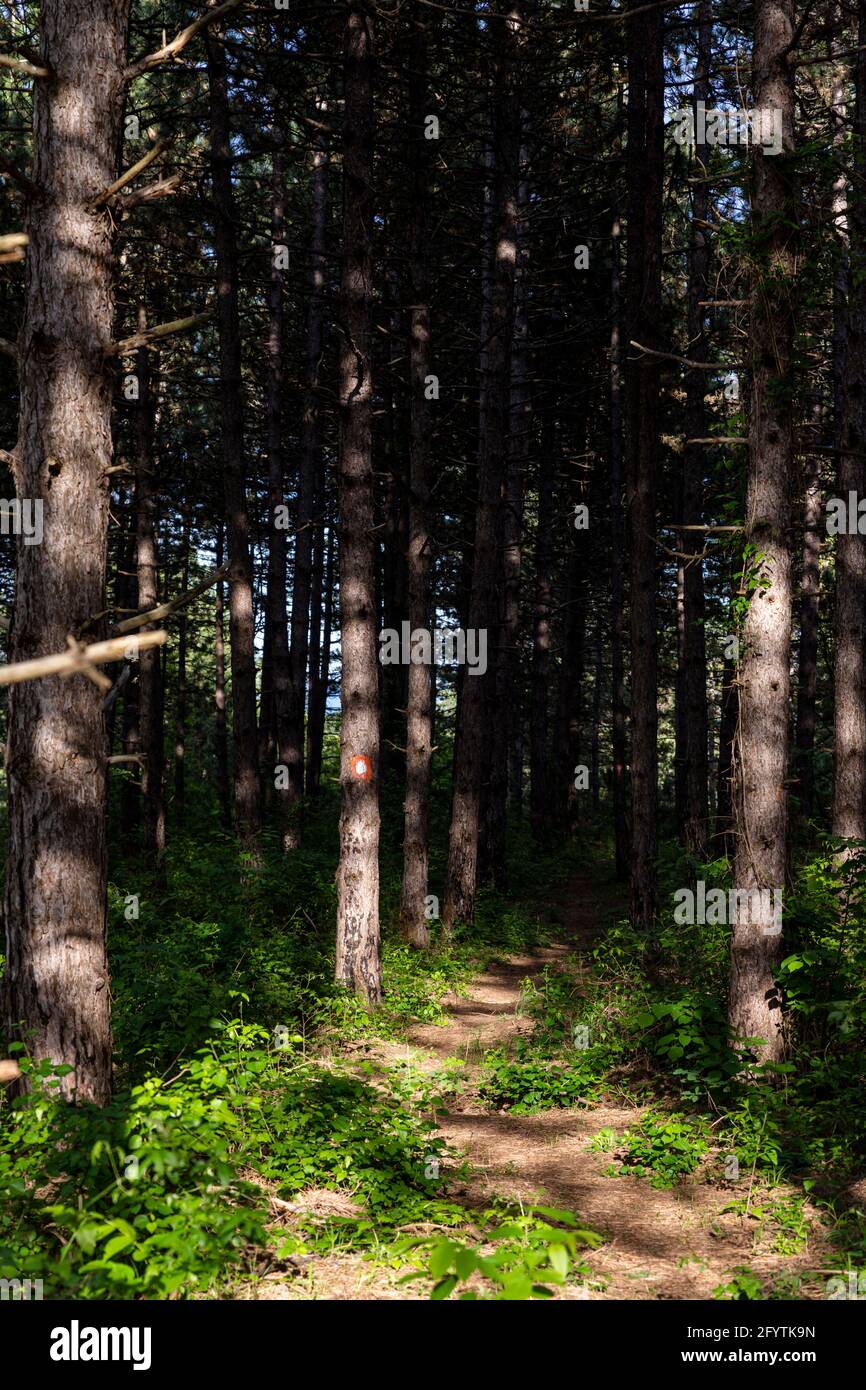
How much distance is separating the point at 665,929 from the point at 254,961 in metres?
4.31

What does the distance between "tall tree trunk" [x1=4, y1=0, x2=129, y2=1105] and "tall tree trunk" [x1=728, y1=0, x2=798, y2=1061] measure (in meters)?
4.66

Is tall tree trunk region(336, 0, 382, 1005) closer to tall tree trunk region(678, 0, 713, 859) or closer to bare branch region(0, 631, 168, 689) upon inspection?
tall tree trunk region(678, 0, 713, 859)

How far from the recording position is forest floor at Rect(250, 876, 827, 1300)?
4762 mm

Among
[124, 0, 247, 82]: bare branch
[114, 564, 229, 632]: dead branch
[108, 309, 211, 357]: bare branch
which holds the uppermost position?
[124, 0, 247, 82]: bare branch

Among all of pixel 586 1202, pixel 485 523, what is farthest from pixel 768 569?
A: pixel 485 523

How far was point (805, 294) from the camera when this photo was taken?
7.77 meters

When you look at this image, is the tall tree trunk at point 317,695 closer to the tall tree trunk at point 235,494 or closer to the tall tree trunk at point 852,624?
the tall tree trunk at point 235,494

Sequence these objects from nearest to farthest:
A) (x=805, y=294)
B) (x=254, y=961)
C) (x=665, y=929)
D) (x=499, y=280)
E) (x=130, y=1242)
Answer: (x=130, y=1242)
(x=805, y=294)
(x=254, y=961)
(x=665, y=929)
(x=499, y=280)

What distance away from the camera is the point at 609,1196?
6.07 m

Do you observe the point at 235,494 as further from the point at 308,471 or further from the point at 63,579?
the point at 63,579

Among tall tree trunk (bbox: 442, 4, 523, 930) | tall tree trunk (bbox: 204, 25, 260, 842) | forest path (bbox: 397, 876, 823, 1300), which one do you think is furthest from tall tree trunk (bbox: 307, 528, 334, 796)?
forest path (bbox: 397, 876, 823, 1300)

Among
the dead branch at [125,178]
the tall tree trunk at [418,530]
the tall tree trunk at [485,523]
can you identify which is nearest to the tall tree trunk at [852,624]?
the tall tree trunk at [485,523]
